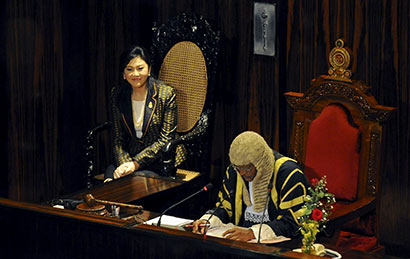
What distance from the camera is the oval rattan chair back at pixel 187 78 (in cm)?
578

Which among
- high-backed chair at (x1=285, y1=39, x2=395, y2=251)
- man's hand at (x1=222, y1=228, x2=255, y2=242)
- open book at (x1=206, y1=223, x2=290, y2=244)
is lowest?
open book at (x1=206, y1=223, x2=290, y2=244)

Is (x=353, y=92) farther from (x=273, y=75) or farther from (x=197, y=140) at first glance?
(x=197, y=140)

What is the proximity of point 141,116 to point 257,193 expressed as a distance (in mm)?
1548

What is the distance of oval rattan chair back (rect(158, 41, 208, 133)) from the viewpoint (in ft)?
18.9

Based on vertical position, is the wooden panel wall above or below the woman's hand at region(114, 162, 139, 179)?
above

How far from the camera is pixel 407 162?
5.06 metres

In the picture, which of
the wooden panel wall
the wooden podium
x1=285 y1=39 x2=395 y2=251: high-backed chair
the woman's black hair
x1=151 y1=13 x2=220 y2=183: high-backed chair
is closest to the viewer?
the wooden podium

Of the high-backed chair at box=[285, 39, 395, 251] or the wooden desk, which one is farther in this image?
the high-backed chair at box=[285, 39, 395, 251]

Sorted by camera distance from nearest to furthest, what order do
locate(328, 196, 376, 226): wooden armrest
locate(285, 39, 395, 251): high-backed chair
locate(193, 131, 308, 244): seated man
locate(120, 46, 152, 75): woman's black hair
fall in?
locate(193, 131, 308, 244): seated man
locate(328, 196, 376, 226): wooden armrest
locate(285, 39, 395, 251): high-backed chair
locate(120, 46, 152, 75): woman's black hair

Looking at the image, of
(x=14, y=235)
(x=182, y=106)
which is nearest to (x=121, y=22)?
(x=182, y=106)

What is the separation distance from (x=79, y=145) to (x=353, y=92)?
2489mm

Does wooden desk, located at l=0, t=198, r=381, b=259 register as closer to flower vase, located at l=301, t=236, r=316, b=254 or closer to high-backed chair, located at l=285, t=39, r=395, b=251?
flower vase, located at l=301, t=236, r=316, b=254

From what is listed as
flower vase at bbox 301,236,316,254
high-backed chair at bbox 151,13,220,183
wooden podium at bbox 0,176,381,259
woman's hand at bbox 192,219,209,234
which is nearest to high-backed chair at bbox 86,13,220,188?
high-backed chair at bbox 151,13,220,183

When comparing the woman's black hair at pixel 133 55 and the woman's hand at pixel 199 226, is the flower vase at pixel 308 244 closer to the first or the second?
the woman's hand at pixel 199 226
